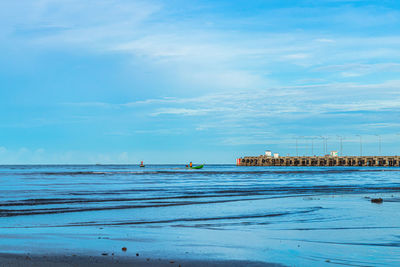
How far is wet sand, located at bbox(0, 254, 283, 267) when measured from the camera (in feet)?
31.6

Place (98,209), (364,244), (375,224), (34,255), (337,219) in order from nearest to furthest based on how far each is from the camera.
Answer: (34,255)
(364,244)
(375,224)
(337,219)
(98,209)

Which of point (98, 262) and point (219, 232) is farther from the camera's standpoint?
point (219, 232)

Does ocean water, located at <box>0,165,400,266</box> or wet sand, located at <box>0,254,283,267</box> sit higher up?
wet sand, located at <box>0,254,283,267</box>

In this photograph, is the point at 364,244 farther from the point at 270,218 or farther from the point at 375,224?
the point at 270,218

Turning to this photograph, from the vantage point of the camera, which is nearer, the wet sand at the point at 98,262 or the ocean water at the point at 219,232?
the wet sand at the point at 98,262

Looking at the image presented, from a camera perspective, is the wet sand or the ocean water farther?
the ocean water

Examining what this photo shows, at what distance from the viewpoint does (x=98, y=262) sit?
9898 mm

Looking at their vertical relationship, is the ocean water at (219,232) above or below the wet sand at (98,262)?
below

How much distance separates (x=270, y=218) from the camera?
1852cm

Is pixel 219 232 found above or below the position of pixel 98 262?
below

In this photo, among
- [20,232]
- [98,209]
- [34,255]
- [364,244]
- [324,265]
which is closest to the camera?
[324,265]

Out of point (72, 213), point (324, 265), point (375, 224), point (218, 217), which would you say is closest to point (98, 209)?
point (72, 213)

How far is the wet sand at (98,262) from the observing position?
31.6 ft

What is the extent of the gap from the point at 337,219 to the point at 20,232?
11.6 m
